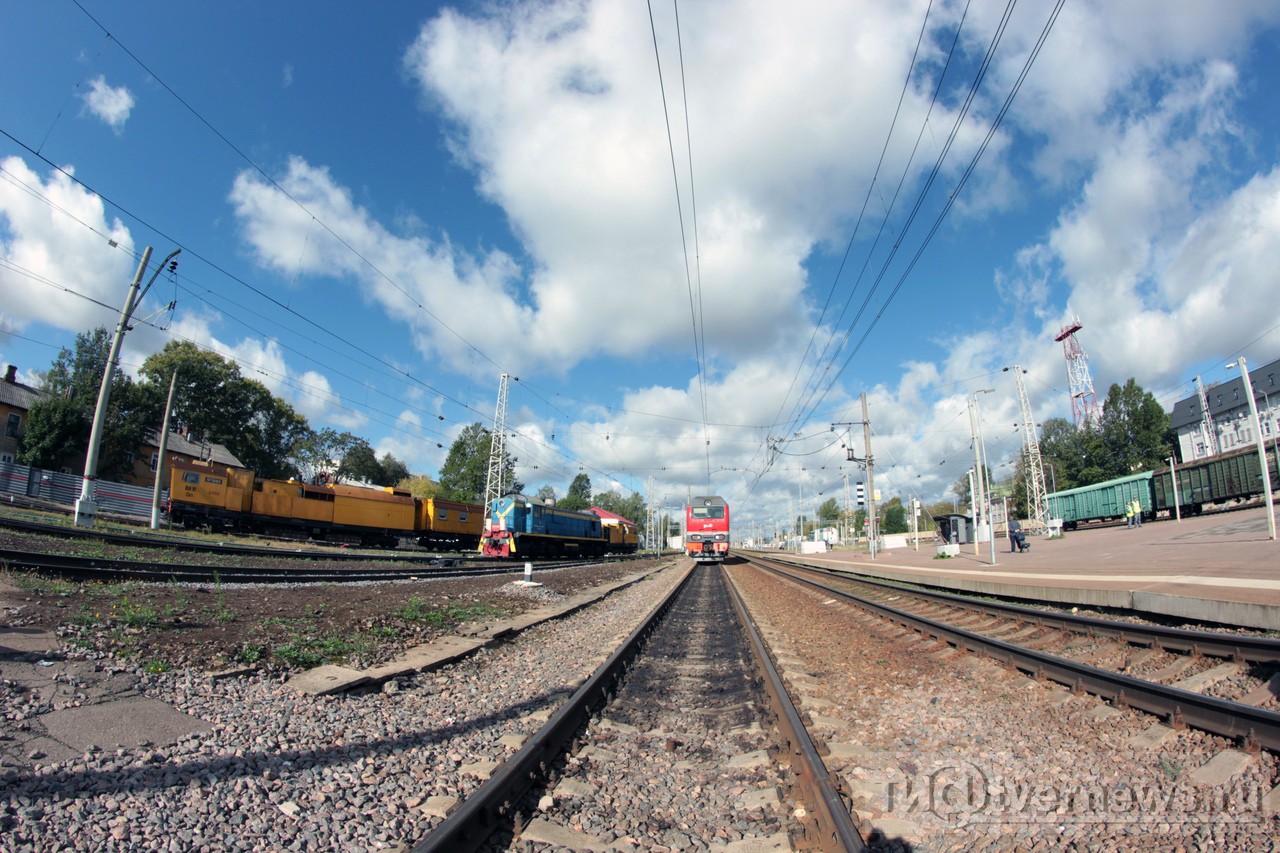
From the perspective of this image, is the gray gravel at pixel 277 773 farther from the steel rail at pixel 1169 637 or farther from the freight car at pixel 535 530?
the freight car at pixel 535 530

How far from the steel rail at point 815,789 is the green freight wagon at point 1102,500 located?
156 ft

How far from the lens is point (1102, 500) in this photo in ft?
149

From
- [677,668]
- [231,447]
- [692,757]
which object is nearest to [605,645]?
[677,668]

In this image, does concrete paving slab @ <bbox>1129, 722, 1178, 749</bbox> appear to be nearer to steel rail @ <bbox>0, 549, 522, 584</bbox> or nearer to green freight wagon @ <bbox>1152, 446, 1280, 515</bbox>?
steel rail @ <bbox>0, 549, 522, 584</bbox>

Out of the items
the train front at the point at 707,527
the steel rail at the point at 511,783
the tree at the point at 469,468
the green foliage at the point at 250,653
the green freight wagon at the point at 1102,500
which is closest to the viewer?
the steel rail at the point at 511,783

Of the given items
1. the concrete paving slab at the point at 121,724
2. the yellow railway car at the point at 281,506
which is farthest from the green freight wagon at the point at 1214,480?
the yellow railway car at the point at 281,506

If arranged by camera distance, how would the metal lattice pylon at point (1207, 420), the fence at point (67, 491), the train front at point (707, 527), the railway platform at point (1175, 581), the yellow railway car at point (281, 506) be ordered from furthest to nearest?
the train front at point (707, 527), the fence at point (67, 491), the metal lattice pylon at point (1207, 420), the yellow railway car at point (281, 506), the railway platform at point (1175, 581)

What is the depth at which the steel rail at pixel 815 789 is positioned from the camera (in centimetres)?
304

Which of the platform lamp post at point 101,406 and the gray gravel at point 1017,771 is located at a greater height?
the platform lamp post at point 101,406

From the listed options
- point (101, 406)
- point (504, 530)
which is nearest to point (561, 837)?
point (101, 406)

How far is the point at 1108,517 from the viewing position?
44.9m

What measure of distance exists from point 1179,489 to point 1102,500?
7542 millimetres

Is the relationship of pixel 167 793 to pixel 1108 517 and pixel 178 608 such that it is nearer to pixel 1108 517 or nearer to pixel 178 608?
pixel 178 608

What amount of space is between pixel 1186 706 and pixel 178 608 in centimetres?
1043
